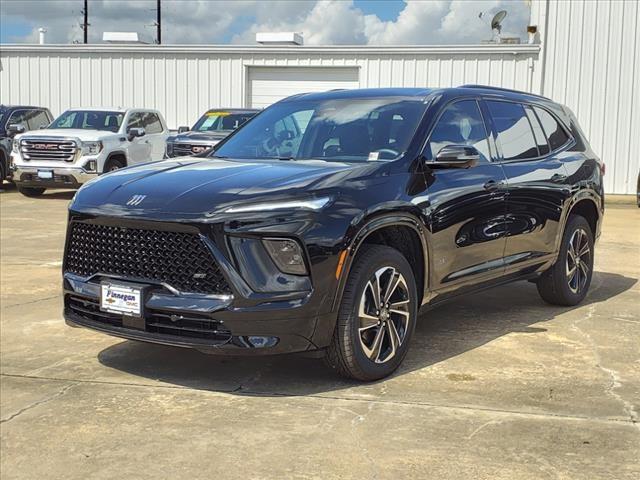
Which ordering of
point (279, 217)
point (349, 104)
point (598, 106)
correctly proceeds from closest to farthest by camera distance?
point (279, 217)
point (349, 104)
point (598, 106)

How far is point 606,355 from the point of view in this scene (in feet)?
16.6

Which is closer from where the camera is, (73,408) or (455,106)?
(73,408)

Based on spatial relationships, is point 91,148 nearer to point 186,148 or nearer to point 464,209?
point 186,148

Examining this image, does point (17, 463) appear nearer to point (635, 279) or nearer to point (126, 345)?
point (126, 345)

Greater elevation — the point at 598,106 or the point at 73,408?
the point at 598,106

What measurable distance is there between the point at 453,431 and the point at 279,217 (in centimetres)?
136

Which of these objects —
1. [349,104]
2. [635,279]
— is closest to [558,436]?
[349,104]

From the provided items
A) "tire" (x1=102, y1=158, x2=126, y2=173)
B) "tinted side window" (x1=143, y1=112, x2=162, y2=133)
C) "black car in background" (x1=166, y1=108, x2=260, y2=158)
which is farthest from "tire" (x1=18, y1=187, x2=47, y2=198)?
"black car in background" (x1=166, y1=108, x2=260, y2=158)

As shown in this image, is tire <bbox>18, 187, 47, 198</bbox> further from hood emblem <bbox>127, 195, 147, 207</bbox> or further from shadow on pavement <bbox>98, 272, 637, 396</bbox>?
hood emblem <bbox>127, 195, 147, 207</bbox>

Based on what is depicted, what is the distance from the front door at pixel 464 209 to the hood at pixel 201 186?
689mm

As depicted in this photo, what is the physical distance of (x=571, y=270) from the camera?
256 inches

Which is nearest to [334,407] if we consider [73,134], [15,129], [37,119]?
[73,134]

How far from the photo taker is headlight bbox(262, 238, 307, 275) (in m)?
3.89

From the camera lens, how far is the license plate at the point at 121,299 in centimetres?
404
